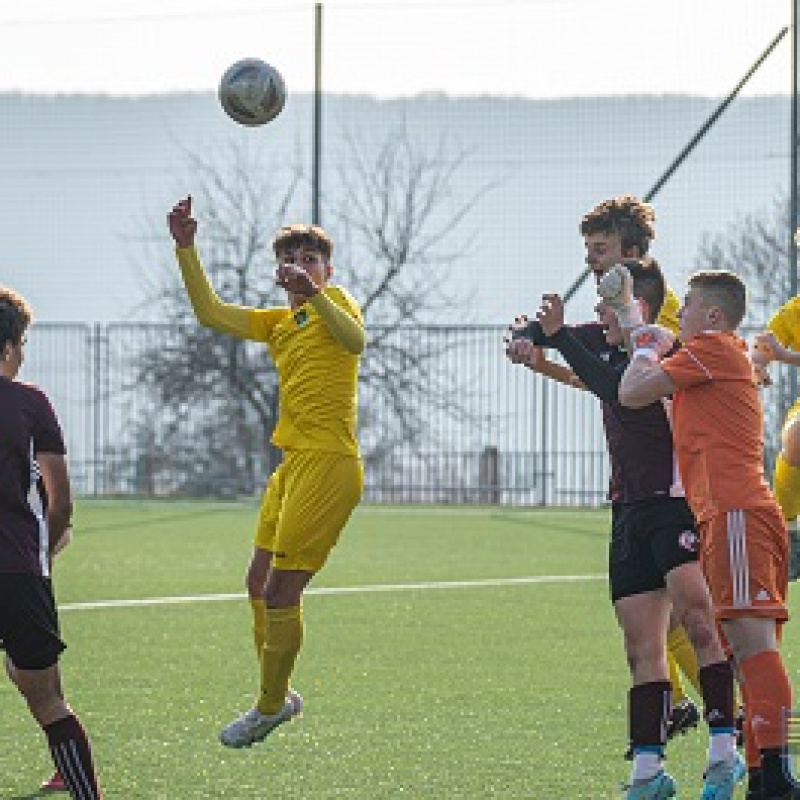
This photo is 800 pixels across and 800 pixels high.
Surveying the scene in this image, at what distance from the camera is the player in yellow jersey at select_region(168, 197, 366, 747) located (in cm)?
845

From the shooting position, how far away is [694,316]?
724 centimetres

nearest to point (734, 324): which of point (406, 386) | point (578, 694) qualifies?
point (578, 694)

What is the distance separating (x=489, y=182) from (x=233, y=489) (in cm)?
549

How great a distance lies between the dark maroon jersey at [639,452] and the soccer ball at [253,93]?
4.12 meters

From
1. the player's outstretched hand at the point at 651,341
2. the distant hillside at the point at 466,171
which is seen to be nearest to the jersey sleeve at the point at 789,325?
the player's outstretched hand at the point at 651,341

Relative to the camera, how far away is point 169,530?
22.3 metres

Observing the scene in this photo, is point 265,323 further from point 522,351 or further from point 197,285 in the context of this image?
point 522,351

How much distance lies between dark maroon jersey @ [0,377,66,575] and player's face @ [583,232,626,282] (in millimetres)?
2415

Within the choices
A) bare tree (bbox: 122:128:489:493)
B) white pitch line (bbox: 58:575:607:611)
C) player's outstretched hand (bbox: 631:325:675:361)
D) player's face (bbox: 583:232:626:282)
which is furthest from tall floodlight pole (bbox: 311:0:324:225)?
player's outstretched hand (bbox: 631:325:675:361)

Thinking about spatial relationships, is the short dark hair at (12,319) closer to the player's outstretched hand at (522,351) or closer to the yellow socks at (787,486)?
the player's outstretched hand at (522,351)

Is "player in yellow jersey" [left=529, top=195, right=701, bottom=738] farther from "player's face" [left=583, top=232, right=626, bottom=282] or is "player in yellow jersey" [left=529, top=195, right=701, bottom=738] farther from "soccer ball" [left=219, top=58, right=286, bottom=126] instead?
"soccer ball" [left=219, top=58, right=286, bottom=126]

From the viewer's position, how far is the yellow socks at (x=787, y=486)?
412 inches

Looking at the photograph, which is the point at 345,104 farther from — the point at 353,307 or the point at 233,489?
the point at 353,307

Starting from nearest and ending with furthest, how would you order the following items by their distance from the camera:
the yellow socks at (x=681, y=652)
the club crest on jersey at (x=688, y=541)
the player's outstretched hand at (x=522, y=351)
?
the club crest on jersey at (x=688, y=541), the player's outstretched hand at (x=522, y=351), the yellow socks at (x=681, y=652)
